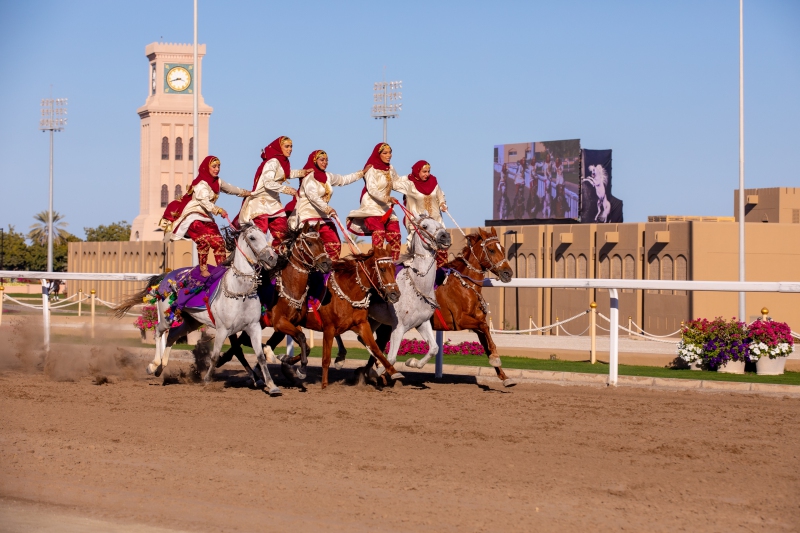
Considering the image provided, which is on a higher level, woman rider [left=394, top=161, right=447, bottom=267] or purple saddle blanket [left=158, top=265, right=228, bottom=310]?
woman rider [left=394, top=161, right=447, bottom=267]

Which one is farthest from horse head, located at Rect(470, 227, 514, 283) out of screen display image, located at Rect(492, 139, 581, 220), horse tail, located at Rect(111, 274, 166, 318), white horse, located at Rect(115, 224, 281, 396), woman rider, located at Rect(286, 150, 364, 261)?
screen display image, located at Rect(492, 139, 581, 220)

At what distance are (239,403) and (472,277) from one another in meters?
3.36

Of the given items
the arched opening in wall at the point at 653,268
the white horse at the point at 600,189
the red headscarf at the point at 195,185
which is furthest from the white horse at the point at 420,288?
the white horse at the point at 600,189

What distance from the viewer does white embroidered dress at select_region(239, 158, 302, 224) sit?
43.4ft

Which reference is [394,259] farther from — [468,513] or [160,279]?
[468,513]

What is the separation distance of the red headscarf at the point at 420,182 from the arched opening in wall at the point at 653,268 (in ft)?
84.7

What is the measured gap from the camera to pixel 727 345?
50.2ft

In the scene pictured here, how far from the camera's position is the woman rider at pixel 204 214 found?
13.2 meters

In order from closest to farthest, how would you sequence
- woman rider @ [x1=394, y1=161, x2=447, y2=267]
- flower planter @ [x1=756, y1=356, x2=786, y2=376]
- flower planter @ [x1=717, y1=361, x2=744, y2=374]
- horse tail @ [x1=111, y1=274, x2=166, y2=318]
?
woman rider @ [x1=394, y1=161, x2=447, y2=267] → horse tail @ [x1=111, y1=274, x2=166, y2=318] → flower planter @ [x1=756, y1=356, x2=786, y2=376] → flower planter @ [x1=717, y1=361, x2=744, y2=374]

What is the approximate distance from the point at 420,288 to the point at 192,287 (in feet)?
9.57

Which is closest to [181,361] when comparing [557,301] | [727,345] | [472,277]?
[472,277]

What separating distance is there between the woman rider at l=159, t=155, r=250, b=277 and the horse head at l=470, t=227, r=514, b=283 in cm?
304

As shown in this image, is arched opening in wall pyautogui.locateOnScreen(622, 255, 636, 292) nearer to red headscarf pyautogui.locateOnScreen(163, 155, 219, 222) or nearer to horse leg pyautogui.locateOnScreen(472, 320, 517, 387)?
horse leg pyautogui.locateOnScreen(472, 320, 517, 387)

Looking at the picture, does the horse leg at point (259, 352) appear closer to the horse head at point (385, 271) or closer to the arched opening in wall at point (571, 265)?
the horse head at point (385, 271)
